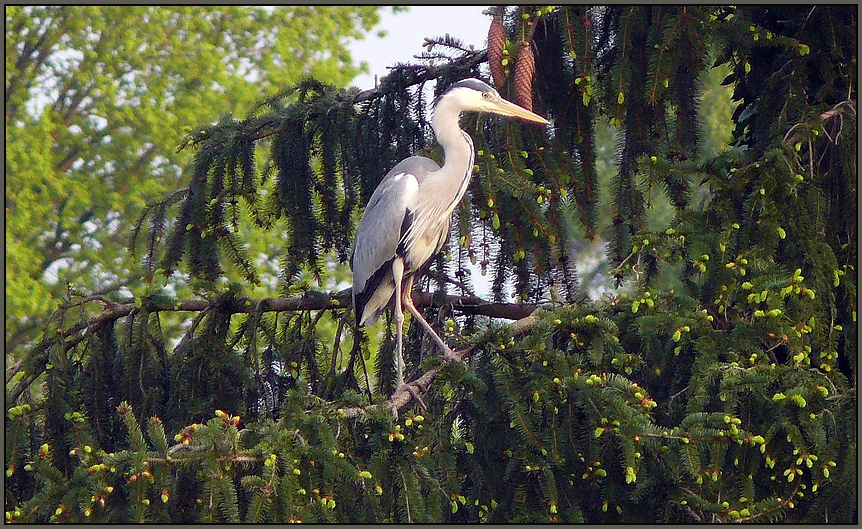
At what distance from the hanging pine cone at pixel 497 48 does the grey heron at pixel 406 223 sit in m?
0.75

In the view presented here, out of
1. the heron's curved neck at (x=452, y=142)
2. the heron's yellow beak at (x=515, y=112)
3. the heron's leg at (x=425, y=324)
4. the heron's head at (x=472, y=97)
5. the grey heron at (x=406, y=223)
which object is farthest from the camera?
the grey heron at (x=406, y=223)

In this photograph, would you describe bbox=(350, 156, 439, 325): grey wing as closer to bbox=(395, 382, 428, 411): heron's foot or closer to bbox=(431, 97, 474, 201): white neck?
bbox=(431, 97, 474, 201): white neck

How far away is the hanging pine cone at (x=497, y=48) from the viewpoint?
4051mm

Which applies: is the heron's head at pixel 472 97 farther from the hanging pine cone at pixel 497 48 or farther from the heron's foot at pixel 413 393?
the heron's foot at pixel 413 393

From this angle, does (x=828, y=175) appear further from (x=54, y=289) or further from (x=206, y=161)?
(x=54, y=289)

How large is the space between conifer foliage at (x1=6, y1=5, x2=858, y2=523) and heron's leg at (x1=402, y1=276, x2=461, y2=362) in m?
0.09

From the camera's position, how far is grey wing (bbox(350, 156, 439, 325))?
5020mm

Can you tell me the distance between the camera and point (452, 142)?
500 cm

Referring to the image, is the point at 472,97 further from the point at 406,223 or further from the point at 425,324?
the point at 425,324

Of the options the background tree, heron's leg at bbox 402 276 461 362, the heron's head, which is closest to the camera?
heron's leg at bbox 402 276 461 362

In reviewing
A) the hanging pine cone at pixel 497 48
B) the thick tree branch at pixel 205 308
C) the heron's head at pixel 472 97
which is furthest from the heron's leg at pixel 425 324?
the hanging pine cone at pixel 497 48

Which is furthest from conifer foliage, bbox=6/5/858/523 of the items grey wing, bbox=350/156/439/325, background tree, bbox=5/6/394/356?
background tree, bbox=5/6/394/356

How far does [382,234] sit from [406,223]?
0.52 ft

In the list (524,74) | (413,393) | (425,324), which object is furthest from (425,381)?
(524,74)
